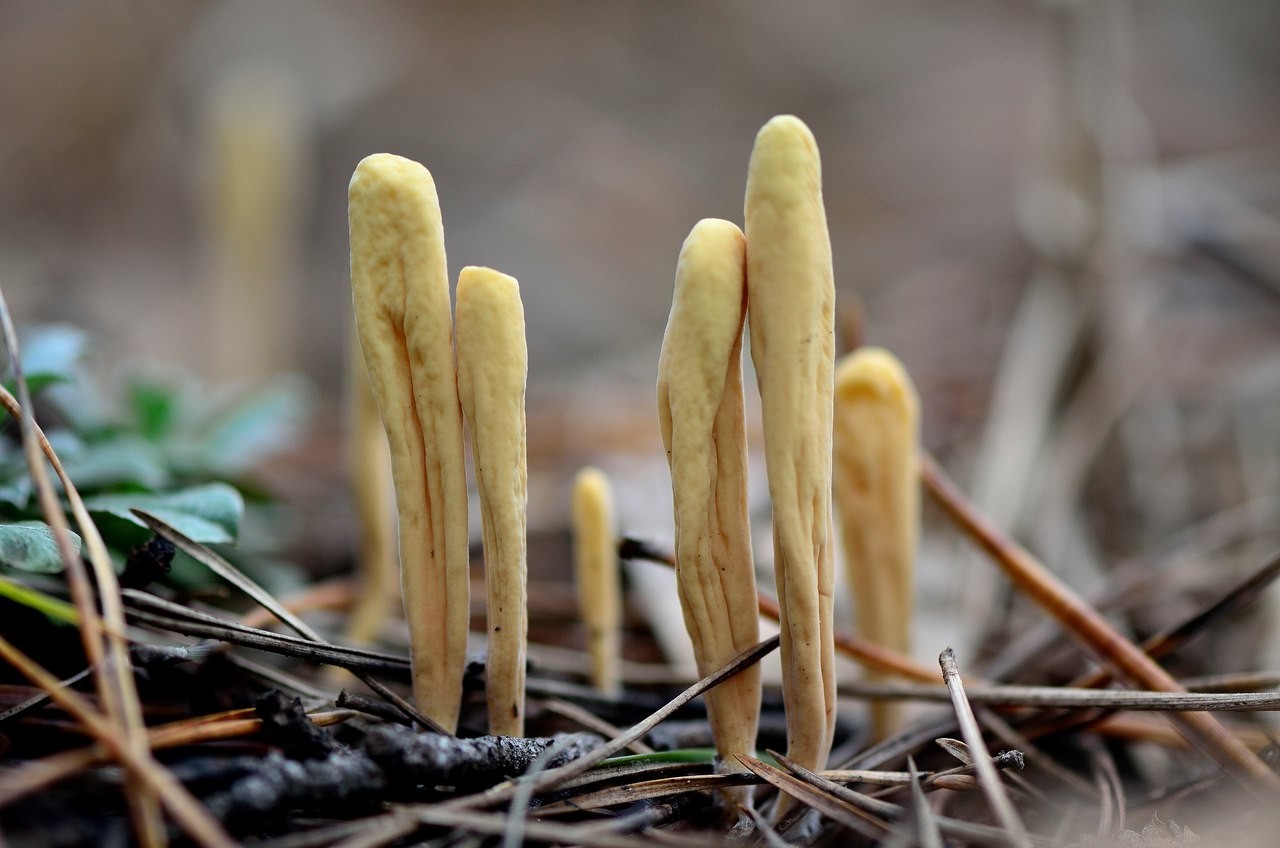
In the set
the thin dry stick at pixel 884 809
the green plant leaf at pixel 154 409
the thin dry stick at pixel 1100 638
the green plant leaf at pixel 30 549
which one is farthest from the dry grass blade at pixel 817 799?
the green plant leaf at pixel 154 409

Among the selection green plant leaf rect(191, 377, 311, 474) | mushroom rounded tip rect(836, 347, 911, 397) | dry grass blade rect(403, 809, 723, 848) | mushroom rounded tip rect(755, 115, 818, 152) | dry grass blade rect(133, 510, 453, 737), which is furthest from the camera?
green plant leaf rect(191, 377, 311, 474)

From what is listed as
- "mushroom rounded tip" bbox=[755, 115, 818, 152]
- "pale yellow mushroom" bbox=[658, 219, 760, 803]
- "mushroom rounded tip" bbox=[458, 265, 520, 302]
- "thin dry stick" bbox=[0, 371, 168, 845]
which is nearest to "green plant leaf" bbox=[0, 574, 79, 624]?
"thin dry stick" bbox=[0, 371, 168, 845]

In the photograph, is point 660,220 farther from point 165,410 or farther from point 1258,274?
point 165,410

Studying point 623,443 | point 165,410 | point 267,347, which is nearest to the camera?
point 165,410

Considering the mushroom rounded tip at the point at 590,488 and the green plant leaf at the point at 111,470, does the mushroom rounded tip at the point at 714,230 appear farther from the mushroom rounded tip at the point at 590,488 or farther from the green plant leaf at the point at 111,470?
the green plant leaf at the point at 111,470

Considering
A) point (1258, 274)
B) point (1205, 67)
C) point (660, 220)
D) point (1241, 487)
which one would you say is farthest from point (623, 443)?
point (1205, 67)

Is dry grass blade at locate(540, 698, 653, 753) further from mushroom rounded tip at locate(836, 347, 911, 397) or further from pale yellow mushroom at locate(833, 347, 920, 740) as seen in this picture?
mushroom rounded tip at locate(836, 347, 911, 397)
